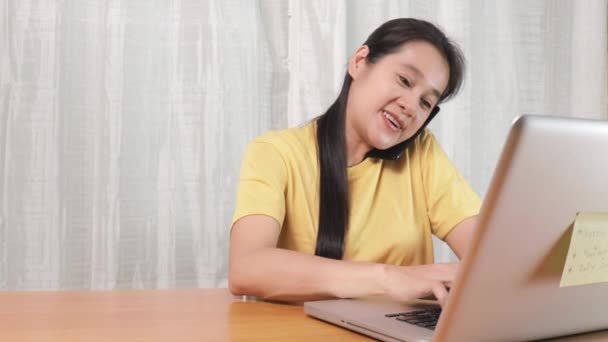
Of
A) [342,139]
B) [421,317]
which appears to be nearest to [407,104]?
[342,139]

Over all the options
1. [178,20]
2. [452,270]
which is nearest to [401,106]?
[452,270]

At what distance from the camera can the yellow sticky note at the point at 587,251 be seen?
74 centimetres

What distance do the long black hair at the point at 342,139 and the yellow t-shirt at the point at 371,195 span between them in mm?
25

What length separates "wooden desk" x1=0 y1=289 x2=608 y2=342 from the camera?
0.89 m

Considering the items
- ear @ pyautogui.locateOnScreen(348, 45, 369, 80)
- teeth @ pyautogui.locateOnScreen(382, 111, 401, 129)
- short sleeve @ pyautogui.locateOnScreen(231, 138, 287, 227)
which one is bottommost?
short sleeve @ pyautogui.locateOnScreen(231, 138, 287, 227)

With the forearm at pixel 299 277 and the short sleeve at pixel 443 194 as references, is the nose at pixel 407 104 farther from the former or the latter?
the forearm at pixel 299 277

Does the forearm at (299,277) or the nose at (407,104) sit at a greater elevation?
the nose at (407,104)

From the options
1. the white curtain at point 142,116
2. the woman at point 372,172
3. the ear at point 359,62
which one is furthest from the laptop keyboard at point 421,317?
the white curtain at point 142,116

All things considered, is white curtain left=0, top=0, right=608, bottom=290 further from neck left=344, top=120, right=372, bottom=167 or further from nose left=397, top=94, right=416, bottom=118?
nose left=397, top=94, right=416, bottom=118

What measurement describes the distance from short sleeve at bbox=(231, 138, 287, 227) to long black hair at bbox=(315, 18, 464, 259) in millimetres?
114

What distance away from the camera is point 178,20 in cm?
205

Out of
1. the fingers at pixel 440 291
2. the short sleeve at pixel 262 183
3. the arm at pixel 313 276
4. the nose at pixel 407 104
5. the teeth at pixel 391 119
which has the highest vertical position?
the nose at pixel 407 104

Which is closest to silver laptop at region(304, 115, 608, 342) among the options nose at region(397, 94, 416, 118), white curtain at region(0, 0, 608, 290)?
nose at region(397, 94, 416, 118)

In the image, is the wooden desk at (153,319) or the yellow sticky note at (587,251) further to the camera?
the wooden desk at (153,319)
